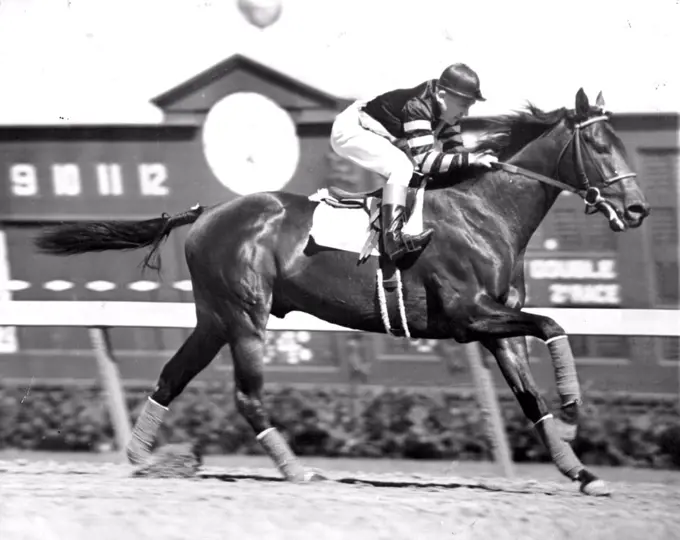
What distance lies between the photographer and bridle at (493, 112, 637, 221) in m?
4.82

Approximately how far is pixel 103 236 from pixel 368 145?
1525 mm

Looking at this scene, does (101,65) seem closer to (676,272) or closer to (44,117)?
(44,117)

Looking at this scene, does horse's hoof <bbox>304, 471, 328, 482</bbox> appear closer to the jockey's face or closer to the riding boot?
the riding boot

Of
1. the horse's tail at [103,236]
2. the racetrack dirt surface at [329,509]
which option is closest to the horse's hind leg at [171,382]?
the racetrack dirt surface at [329,509]

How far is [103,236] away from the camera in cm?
557

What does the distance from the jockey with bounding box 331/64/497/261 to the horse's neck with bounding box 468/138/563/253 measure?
0.12 metres

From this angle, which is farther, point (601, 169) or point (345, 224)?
point (345, 224)

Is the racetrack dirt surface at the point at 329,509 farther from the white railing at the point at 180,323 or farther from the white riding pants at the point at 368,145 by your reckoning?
the white riding pants at the point at 368,145

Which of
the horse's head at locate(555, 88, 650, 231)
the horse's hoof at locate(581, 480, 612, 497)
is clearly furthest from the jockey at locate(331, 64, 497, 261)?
the horse's hoof at locate(581, 480, 612, 497)

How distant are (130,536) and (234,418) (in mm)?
1880

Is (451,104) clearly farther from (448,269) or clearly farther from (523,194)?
(448,269)

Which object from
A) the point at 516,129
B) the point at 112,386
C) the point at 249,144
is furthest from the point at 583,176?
the point at 112,386

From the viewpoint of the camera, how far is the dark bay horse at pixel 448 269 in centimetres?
481

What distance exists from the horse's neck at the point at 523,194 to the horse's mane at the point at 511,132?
0.09 meters
